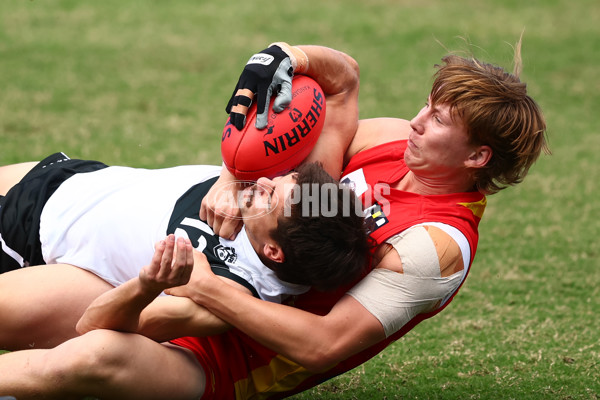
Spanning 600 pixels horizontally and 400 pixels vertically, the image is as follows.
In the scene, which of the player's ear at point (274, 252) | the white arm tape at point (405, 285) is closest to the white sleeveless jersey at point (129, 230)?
the player's ear at point (274, 252)

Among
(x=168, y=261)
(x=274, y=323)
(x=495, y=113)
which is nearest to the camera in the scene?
(x=168, y=261)

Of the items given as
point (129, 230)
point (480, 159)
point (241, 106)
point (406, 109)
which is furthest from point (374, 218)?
point (406, 109)

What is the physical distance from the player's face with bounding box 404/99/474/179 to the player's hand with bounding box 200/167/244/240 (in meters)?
0.73

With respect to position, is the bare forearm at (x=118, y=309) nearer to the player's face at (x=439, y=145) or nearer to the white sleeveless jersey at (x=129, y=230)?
the white sleeveless jersey at (x=129, y=230)

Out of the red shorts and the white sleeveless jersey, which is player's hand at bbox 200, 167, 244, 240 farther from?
the red shorts

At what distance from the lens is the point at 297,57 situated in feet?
11.5

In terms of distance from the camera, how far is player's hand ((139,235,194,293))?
2.73 m

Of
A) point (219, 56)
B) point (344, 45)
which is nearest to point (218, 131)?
point (219, 56)

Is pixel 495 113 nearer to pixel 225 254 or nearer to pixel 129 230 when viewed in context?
pixel 225 254

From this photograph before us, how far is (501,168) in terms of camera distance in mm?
3357

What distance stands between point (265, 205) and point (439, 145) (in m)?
0.75

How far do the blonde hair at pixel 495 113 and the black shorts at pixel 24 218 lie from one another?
1711 mm

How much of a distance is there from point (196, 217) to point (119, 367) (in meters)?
0.76

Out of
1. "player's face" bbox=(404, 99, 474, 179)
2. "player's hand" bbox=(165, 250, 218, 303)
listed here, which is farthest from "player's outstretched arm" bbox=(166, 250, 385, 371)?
"player's face" bbox=(404, 99, 474, 179)
